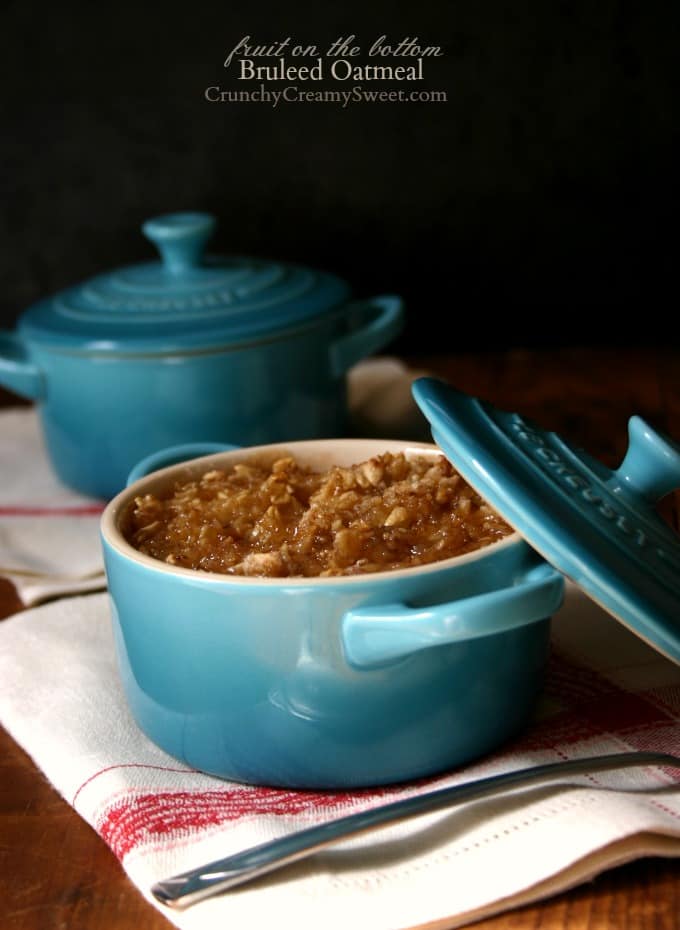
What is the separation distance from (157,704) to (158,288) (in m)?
0.66

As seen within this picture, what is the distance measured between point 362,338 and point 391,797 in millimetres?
686

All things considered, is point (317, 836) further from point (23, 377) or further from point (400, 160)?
point (400, 160)

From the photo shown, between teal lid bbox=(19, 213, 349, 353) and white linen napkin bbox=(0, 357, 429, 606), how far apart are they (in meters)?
0.18

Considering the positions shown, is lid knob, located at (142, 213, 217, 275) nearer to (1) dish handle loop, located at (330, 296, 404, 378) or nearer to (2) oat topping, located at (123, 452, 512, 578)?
(1) dish handle loop, located at (330, 296, 404, 378)

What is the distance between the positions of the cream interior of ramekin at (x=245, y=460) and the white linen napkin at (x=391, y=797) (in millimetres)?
137

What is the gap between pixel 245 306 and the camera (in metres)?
1.34

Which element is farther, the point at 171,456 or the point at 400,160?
the point at 400,160

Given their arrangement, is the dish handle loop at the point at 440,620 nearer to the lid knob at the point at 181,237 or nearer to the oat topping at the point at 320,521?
the oat topping at the point at 320,521

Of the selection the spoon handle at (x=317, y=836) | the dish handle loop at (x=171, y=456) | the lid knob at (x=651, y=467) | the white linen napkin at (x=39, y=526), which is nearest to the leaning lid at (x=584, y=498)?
the lid knob at (x=651, y=467)

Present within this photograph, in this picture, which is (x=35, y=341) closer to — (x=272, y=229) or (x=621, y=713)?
(x=272, y=229)

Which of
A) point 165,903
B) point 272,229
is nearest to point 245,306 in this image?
point 272,229

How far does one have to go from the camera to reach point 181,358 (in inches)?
50.7

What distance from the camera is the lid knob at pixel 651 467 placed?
84cm

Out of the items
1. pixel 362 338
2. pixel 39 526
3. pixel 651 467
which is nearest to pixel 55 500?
pixel 39 526
